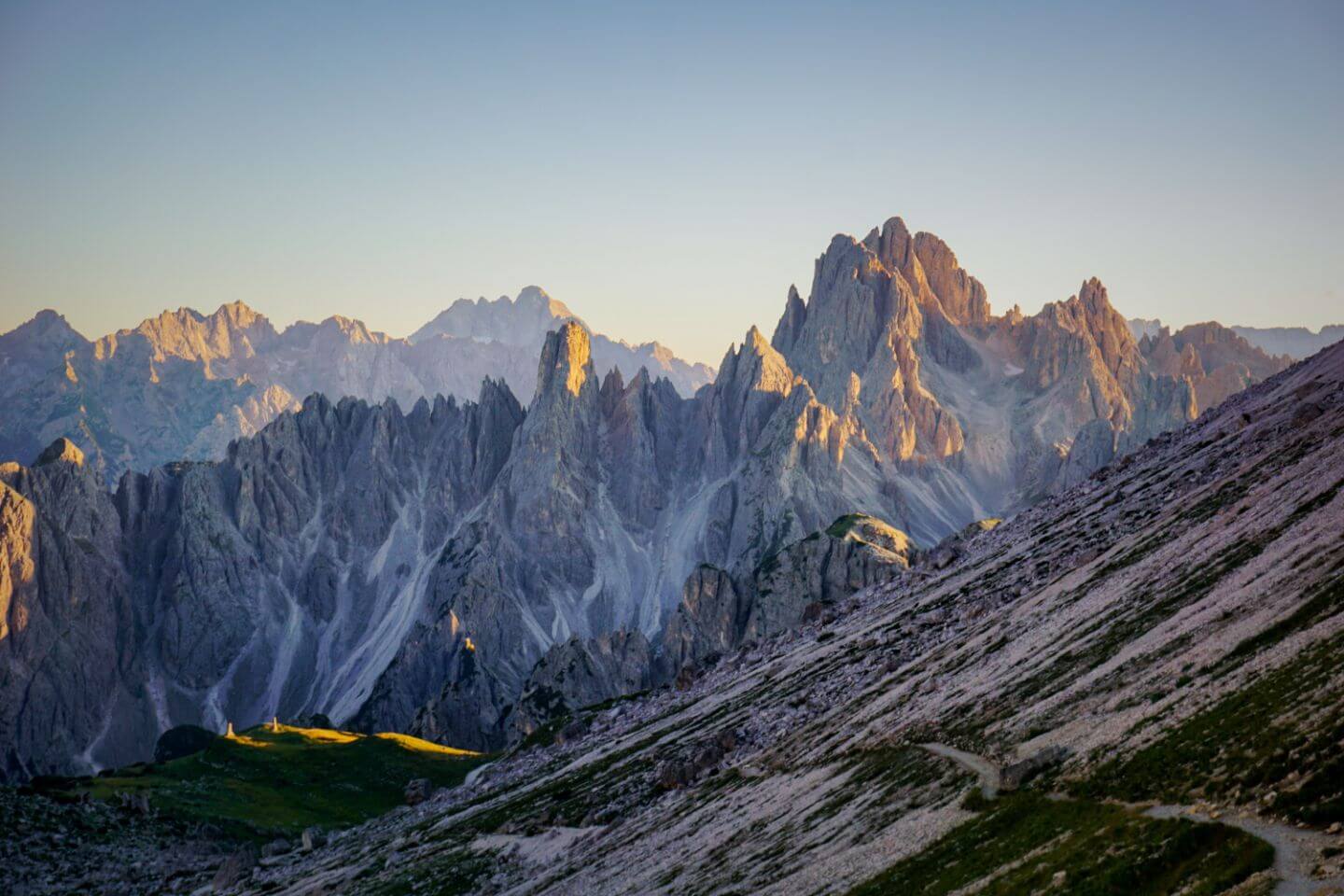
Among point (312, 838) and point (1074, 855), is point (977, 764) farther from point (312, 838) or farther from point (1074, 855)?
point (312, 838)

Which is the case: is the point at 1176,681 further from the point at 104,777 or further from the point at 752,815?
the point at 104,777

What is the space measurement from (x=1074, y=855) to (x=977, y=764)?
64.8 feet

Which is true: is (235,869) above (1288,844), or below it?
below

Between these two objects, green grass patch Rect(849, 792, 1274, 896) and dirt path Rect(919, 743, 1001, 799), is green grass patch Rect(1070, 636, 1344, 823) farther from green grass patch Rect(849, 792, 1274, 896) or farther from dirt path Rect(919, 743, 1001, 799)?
dirt path Rect(919, 743, 1001, 799)

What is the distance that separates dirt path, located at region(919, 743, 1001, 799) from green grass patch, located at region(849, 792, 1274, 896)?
1.70 metres

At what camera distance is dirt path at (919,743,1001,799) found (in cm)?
5781

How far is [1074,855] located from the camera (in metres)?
43.5

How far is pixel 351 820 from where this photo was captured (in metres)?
159

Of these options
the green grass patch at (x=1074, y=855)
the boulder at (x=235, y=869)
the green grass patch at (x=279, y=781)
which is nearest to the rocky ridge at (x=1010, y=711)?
the green grass patch at (x=1074, y=855)

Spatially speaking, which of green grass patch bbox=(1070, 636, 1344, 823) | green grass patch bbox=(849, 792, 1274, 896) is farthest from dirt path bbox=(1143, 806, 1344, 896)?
green grass patch bbox=(1070, 636, 1344, 823)

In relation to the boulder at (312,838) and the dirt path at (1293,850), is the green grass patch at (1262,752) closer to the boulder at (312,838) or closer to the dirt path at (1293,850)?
the dirt path at (1293,850)

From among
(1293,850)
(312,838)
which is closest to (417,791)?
(312,838)

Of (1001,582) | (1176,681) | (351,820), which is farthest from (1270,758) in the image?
(351,820)

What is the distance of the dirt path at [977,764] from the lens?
57812mm
